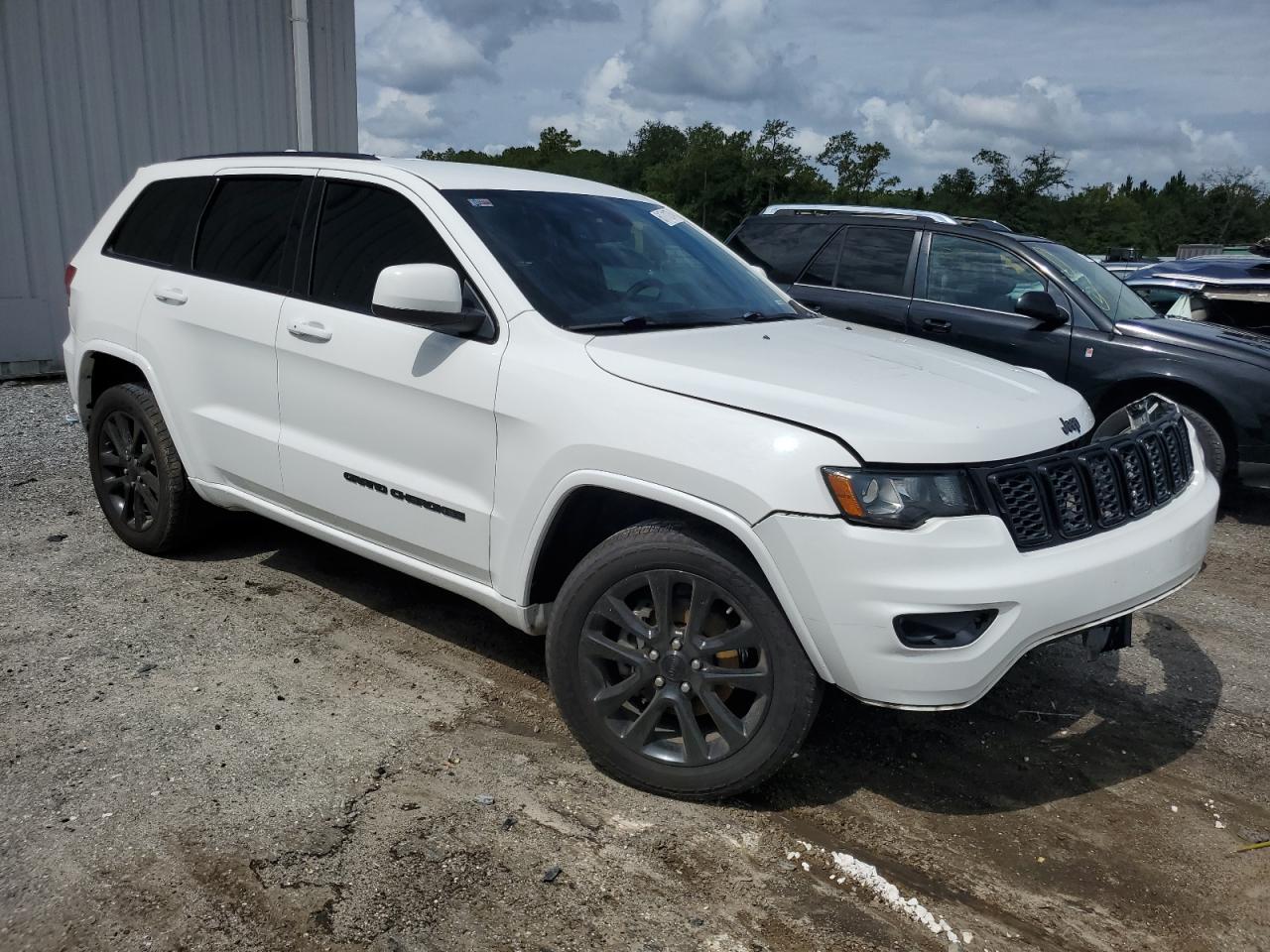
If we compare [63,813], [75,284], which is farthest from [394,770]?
[75,284]

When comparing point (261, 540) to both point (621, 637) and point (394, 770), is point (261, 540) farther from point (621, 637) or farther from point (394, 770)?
point (621, 637)

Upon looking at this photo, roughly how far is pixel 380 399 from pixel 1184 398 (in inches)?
206

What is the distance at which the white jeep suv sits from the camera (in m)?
2.67

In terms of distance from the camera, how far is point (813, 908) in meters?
2.63

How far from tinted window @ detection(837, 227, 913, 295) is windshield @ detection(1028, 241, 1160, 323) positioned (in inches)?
33.1

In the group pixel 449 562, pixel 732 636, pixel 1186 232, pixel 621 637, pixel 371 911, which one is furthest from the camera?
pixel 1186 232

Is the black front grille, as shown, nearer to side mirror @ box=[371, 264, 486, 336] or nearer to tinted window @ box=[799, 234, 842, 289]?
side mirror @ box=[371, 264, 486, 336]

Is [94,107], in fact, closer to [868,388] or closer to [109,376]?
[109,376]

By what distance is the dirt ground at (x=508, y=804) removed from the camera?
2.55 meters

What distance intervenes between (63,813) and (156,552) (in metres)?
2.20

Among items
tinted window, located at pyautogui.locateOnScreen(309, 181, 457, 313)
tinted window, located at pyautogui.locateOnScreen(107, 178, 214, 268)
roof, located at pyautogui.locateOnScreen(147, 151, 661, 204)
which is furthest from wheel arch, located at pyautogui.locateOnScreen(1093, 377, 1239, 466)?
tinted window, located at pyautogui.locateOnScreen(107, 178, 214, 268)

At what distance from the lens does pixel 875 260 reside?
7223 millimetres

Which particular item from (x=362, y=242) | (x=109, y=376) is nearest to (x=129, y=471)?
(x=109, y=376)

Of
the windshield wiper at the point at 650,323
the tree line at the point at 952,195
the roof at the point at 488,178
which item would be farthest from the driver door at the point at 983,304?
the tree line at the point at 952,195
